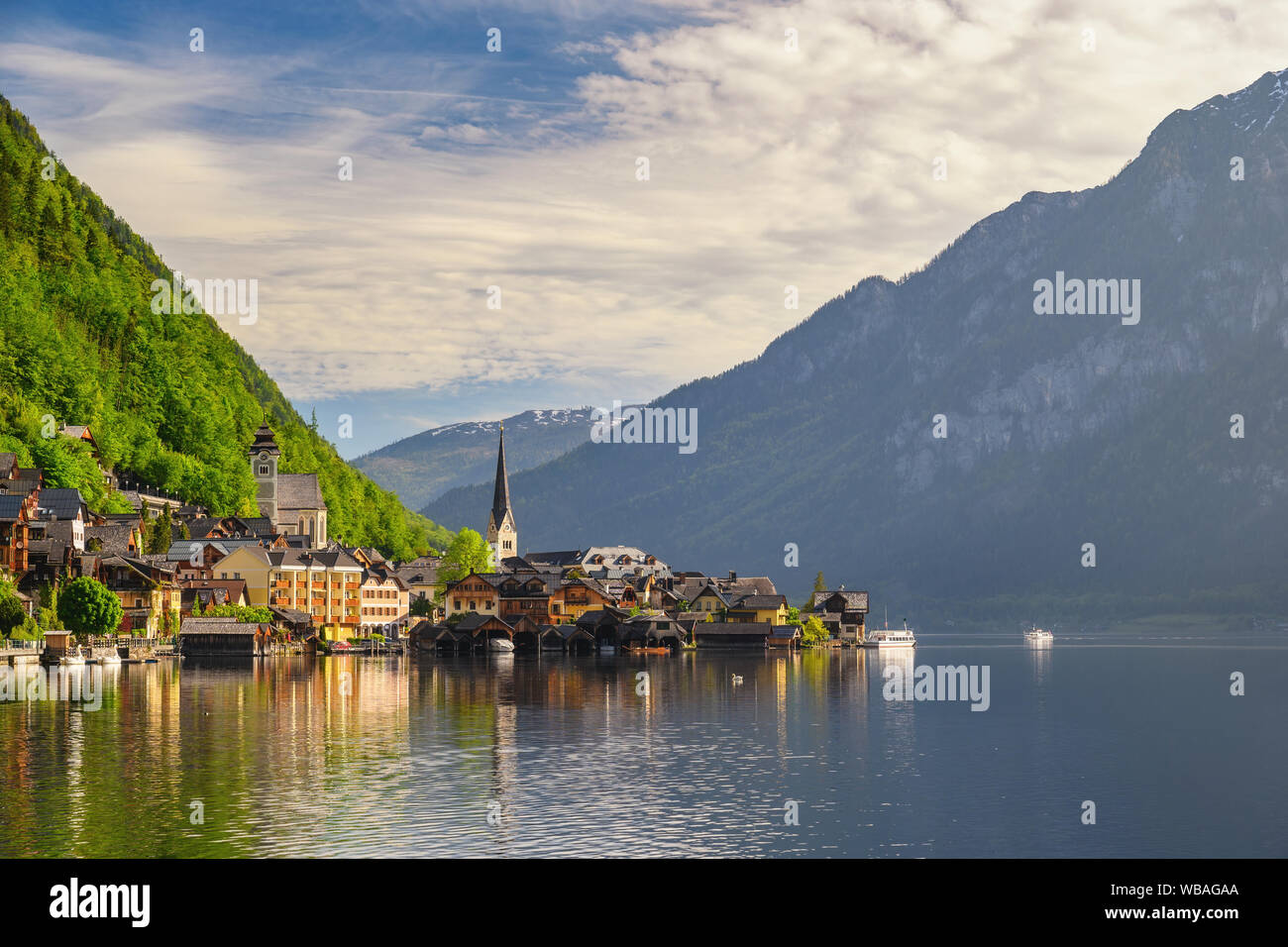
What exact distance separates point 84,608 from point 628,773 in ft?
308

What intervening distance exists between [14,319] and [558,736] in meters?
151

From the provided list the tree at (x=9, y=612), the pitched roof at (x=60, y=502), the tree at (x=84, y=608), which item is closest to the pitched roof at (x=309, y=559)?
the pitched roof at (x=60, y=502)

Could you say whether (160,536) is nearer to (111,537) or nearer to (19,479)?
(111,537)

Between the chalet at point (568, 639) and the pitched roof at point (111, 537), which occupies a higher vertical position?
the pitched roof at point (111, 537)

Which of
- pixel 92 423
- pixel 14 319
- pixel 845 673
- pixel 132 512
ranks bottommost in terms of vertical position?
pixel 845 673

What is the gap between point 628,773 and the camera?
198 feet

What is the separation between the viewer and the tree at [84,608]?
13562 centimetres

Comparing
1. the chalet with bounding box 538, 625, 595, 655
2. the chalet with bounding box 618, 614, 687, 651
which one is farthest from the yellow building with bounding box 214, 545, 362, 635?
the chalet with bounding box 618, 614, 687, 651

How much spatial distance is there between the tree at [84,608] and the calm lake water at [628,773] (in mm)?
26936

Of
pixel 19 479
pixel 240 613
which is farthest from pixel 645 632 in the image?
pixel 19 479

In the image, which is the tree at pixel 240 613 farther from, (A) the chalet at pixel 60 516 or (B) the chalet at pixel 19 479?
(B) the chalet at pixel 19 479

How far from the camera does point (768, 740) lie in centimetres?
7500
